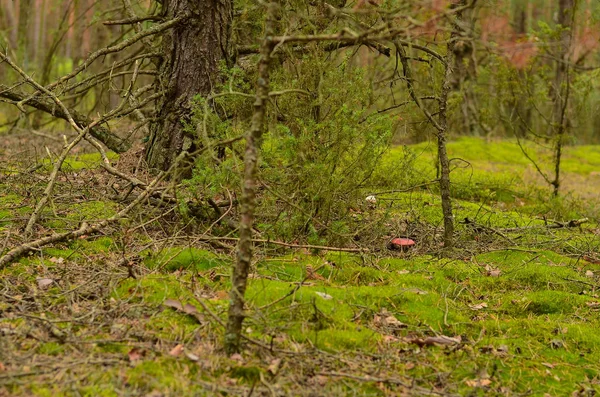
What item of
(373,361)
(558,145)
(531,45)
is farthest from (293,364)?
(558,145)

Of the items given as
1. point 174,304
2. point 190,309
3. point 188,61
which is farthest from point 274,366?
point 188,61

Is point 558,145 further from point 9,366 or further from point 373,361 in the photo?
point 9,366

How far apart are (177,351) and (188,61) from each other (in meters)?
3.87

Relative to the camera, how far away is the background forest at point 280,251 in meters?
3.55

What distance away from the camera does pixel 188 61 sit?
21.9 ft

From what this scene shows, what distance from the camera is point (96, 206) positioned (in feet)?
20.8

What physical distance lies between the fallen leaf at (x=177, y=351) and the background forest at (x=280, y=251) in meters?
0.01

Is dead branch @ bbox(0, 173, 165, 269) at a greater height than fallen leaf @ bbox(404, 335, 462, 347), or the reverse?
dead branch @ bbox(0, 173, 165, 269)

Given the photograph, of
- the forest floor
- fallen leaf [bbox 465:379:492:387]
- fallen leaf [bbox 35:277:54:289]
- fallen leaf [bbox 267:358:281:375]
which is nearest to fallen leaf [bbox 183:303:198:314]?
the forest floor

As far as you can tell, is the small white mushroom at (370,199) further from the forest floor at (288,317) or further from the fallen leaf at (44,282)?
the fallen leaf at (44,282)

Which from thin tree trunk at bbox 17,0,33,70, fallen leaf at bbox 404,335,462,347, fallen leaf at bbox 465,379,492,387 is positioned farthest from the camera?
thin tree trunk at bbox 17,0,33,70

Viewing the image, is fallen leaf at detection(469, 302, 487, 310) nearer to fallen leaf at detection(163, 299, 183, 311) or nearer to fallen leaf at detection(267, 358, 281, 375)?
fallen leaf at detection(267, 358, 281, 375)

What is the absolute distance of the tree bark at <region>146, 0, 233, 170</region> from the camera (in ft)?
21.7

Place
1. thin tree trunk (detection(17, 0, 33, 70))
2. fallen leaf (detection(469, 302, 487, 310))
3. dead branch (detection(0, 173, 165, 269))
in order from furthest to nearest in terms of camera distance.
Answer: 1. thin tree trunk (detection(17, 0, 33, 70))
2. fallen leaf (detection(469, 302, 487, 310))
3. dead branch (detection(0, 173, 165, 269))
